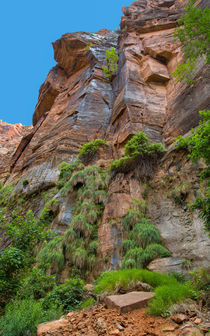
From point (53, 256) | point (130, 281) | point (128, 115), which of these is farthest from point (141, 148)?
point (130, 281)

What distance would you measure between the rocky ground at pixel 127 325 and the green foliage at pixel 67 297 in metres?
1.66

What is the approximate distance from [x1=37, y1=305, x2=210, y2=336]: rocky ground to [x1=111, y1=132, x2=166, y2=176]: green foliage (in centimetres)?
729

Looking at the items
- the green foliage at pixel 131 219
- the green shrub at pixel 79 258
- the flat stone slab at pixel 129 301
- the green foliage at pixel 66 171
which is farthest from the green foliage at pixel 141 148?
the flat stone slab at pixel 129 301

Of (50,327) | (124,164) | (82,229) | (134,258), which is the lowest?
(50,327)

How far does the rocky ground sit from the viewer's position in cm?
378

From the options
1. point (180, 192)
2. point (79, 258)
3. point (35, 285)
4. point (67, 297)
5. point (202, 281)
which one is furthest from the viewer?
point (180, 192)

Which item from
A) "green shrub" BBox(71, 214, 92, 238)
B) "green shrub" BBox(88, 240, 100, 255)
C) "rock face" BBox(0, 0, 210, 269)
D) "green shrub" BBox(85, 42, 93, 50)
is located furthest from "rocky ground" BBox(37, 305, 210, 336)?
"green shrub" BBox(85, 42, 93, 50)

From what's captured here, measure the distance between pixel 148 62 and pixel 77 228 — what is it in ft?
50.8

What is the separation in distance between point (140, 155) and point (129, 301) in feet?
24.9

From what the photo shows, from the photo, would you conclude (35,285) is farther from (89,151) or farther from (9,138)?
(9,138)

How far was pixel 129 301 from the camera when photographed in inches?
186

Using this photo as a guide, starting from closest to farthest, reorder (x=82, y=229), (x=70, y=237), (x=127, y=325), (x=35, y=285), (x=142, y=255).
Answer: (x=127, y=325), (x=35, y=285), (x=142, y=255), (x=70, y=237), (x=82, y=229)

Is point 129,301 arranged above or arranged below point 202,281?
below

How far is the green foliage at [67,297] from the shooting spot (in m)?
6.39
